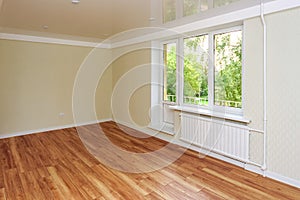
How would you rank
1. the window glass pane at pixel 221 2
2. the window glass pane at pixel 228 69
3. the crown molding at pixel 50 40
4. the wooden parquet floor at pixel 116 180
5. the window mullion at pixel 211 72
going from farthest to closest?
the crown molding at pixel 50 40 → the window mullion at pixel 211 72 → the window glass pane at pixel 228 69 → the window glass pane at pixel 221 2 → the wooden parquet floor at pixel 116 180

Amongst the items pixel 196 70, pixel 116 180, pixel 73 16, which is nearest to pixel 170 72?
pixel 196 70

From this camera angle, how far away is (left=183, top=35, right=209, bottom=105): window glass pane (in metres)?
3.53

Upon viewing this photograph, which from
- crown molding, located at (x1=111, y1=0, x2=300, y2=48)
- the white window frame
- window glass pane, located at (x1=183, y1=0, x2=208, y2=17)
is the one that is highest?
window glass pane, located at (x1=183, y1=0, x2=208, y2=17)

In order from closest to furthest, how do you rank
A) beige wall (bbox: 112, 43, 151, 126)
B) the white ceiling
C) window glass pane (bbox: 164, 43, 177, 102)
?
the white ceiling → window glass pane (bbox: 164, 43, 177, 102) → beige wall (bbox: 112, 43, 151, 126)

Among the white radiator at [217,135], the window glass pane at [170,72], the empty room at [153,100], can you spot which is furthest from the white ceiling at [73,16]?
the white radiator at [217,135]

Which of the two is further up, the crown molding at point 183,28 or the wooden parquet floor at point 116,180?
the crown molding at point 183,28

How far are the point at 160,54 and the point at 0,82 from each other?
3423 mm

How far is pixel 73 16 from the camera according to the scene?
3.32m

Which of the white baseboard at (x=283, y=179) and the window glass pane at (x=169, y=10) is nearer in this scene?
the white baseboard at (x=283, y=179)

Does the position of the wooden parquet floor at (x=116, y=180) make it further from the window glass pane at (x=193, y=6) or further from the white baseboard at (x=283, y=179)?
the window glass pane at (x=193, y=6)

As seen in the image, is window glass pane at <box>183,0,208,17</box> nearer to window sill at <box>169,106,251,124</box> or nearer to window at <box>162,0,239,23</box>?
window at <box>162,0,239,23</box>

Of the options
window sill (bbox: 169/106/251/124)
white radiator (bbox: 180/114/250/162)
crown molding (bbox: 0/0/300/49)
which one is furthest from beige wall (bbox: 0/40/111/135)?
white radiator (bbox: 180/114/250/162)

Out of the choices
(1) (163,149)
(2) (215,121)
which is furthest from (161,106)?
(2) (215,121)

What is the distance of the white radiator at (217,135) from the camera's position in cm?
279
